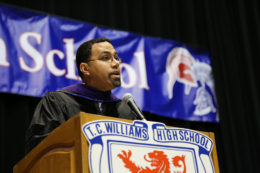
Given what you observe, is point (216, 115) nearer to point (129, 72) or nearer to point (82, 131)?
point (129, 72)

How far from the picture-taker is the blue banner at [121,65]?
3182mm

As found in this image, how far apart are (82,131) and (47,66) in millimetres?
2152

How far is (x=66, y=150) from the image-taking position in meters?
1.30

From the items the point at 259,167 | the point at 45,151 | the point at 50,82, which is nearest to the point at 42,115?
the point at 45,151

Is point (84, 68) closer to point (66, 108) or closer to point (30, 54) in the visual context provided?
point (66, 108)

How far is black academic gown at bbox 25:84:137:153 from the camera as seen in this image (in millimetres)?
1699

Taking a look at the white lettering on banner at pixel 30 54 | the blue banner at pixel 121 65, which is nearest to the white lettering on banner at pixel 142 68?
the blue banner at pixel 121 65

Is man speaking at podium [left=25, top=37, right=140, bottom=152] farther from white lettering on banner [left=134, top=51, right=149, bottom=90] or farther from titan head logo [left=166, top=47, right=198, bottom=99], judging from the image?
titan head logo [left=166, top=47, right=198, bottom=99]

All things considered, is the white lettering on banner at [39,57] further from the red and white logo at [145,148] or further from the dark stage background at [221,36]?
the red and white logo at [145,148]

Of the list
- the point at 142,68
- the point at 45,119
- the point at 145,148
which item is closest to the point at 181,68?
the point at 142,68

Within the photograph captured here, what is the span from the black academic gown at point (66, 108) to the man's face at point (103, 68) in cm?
5

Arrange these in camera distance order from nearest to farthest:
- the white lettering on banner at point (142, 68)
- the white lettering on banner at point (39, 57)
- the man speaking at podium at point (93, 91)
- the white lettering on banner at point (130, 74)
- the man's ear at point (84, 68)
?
1. the man speaking at podium at point (93, 91)
2. the man's ear at point (84, 68)
3. the white lettering on banner at point (39, 57)
4. the white lettering on banner at point (130, 74)
5. the white lettering on banner at point (142, 68)

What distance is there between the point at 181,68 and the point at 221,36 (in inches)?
36.1

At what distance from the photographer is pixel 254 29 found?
489cm
